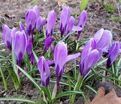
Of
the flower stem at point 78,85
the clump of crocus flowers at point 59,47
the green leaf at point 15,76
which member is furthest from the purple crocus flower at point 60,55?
the green leaf at point 15,76

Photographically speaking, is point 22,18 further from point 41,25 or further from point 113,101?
point 113,101

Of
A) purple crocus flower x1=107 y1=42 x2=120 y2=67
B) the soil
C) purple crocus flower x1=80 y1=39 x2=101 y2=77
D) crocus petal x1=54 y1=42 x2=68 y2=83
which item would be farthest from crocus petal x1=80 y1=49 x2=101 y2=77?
the soil

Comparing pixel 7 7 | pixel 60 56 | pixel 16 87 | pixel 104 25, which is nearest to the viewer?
pixel 60 56

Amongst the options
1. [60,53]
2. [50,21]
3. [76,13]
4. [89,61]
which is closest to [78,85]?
[89,61]

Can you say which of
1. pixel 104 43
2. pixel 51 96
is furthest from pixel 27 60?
pixel 104 43

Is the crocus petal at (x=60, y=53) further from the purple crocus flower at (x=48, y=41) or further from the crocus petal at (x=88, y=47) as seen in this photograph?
the purple crocus flower at (x=48, y=41)

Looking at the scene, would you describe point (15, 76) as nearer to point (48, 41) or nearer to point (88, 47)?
point (48, 41)

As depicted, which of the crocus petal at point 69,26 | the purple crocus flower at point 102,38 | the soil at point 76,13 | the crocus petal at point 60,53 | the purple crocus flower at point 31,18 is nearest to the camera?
the crocus petal at point 60,53
